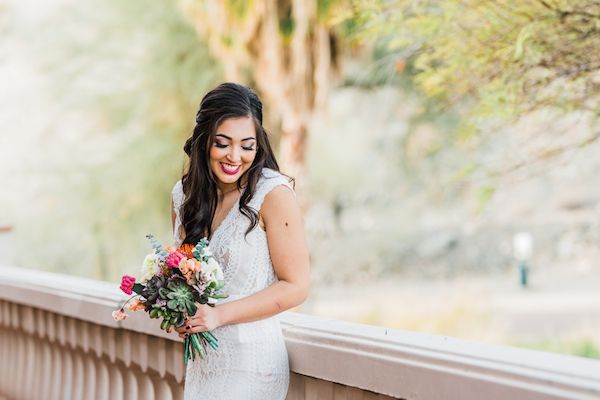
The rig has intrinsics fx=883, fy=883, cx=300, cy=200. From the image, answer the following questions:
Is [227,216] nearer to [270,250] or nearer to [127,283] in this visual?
[270,250]

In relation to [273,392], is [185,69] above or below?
above

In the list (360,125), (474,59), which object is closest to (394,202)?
(360,125)

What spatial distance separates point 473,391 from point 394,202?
1821 cm

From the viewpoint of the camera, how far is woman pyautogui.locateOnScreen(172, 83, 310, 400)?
221 cm

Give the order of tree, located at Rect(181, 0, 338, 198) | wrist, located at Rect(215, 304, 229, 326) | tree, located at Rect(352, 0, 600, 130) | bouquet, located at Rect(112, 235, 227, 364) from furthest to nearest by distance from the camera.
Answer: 1. tree, located at Rect(181, 0, 338, 198)
2. tree, located at Rect(352, 0, 600, 130)
3. wrist, located at Rect(215, 304, 229, 326)
4. bouquet, located at Rect(112, 235, 227, 364)

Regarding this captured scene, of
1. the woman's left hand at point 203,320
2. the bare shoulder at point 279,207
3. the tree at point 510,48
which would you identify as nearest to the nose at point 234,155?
the bare shoulder at point 279,207

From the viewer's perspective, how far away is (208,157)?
2363 millimetres

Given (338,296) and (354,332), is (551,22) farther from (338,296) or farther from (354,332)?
(338,296)

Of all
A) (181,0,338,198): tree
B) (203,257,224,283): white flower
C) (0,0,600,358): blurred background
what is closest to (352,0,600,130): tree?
(0,0,600,358): blurred background

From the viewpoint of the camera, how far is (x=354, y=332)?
2156 mm

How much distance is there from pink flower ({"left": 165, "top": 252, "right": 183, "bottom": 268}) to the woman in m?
0.19

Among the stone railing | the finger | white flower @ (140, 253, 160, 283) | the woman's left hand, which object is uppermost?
white flower @ (140, 253, 160, 283)

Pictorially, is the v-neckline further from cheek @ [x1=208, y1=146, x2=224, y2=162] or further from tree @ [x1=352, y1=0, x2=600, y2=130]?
tree @ [x1=352, y1=0, x2=600, y2=130]

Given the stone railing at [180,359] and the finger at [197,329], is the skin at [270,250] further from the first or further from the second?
the stone railing at [180,359]
